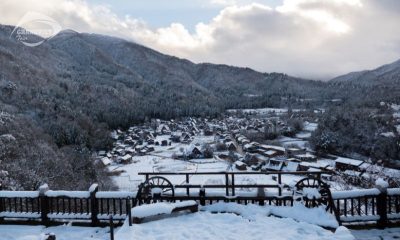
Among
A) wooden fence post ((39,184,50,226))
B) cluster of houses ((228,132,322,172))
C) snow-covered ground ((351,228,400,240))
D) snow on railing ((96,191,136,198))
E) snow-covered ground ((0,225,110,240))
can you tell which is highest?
snow on railing ((96,191,136,198))

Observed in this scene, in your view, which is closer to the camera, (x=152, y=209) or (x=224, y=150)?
(x=152, y=209)

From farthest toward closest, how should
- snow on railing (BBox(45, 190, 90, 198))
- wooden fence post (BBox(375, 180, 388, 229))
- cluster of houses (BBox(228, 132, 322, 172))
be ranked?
cluster of houses (BBox(228, 132, 322, 172)) → snow on railing (BBox(45, 190, 90, 198)) → wooden fence post (BBox(375, 180, 388, 229))

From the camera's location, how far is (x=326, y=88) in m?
200

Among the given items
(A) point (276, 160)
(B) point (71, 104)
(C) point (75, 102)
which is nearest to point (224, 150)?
(A) point (276, 160)

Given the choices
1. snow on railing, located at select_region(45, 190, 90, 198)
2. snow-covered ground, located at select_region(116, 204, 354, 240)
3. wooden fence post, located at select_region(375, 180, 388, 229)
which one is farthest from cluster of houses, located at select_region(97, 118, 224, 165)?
wooden fence post, located at select_region(375, 180, 388, 229)

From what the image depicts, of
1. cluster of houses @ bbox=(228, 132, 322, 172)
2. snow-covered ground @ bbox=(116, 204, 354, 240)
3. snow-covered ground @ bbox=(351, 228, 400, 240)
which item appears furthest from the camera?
cluster of houses @ bbox=(228, 132, 322, 172)

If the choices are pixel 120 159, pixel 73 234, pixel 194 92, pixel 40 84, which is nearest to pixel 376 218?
pixel 73 234

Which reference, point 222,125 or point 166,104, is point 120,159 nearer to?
point 222,125

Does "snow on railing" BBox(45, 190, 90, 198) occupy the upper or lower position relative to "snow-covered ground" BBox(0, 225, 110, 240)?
upper

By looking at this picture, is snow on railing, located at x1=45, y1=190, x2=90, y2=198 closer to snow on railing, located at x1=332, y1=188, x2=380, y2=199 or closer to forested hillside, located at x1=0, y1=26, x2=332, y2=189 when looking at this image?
snow on railing, located at x1=332, y1=188, x2=380, y2=199

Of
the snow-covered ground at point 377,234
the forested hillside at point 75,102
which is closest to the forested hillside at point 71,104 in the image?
the forested hillside at point 75,102

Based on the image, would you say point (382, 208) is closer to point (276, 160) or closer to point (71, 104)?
point (276, 160)

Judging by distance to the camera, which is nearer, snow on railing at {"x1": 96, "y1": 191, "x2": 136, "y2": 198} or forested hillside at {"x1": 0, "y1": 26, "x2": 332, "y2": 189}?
snow on railing at {"x1": 96, "y1": 191, "x2": 136, "y2": 198}

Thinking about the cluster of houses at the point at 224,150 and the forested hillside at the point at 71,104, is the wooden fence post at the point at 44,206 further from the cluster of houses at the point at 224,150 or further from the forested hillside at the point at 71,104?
the cluster of houses at the point at 224,150
